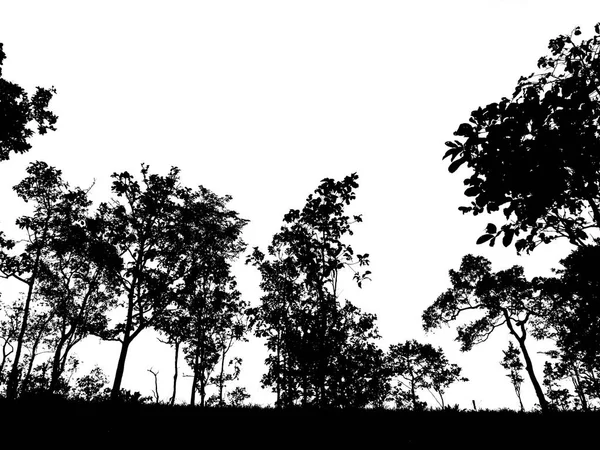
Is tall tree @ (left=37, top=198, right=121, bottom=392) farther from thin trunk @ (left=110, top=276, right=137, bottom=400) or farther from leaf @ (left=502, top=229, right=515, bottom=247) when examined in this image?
leaf @ (left=502, top=229, right=515, bottom=247)

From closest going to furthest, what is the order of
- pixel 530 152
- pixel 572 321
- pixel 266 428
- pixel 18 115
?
pixel 530 152
pixel 266 428
pixel 18 115
pixel 572 321

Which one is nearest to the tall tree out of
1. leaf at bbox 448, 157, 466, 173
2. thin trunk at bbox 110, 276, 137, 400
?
thin trunk at bbox 110, 276, 137, 400

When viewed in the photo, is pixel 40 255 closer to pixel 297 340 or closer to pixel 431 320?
pixel 297 340

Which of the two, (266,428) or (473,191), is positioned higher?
(473,191)

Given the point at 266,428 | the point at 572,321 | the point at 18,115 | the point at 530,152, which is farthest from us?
the point at 572,321

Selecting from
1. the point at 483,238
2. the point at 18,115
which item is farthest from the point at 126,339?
the point at 483,238

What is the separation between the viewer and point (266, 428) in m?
7.29

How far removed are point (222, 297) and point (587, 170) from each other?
25151 mm

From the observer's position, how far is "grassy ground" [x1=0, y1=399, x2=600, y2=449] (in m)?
6.14

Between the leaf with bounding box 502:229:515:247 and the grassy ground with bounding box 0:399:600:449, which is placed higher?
the leaf with bounding box 502:229:515:247

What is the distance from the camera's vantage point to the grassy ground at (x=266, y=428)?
6141 mm

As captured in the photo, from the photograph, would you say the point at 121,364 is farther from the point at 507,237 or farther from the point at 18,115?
the point at 507,237

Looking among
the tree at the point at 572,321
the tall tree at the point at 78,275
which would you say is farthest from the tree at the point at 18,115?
A: the tree at the point at 572,321

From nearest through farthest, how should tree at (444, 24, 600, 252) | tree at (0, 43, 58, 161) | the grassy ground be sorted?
tree at (444, 24, 600, 252) → the grassy ground → tree at (0, 43, 58, 161)
